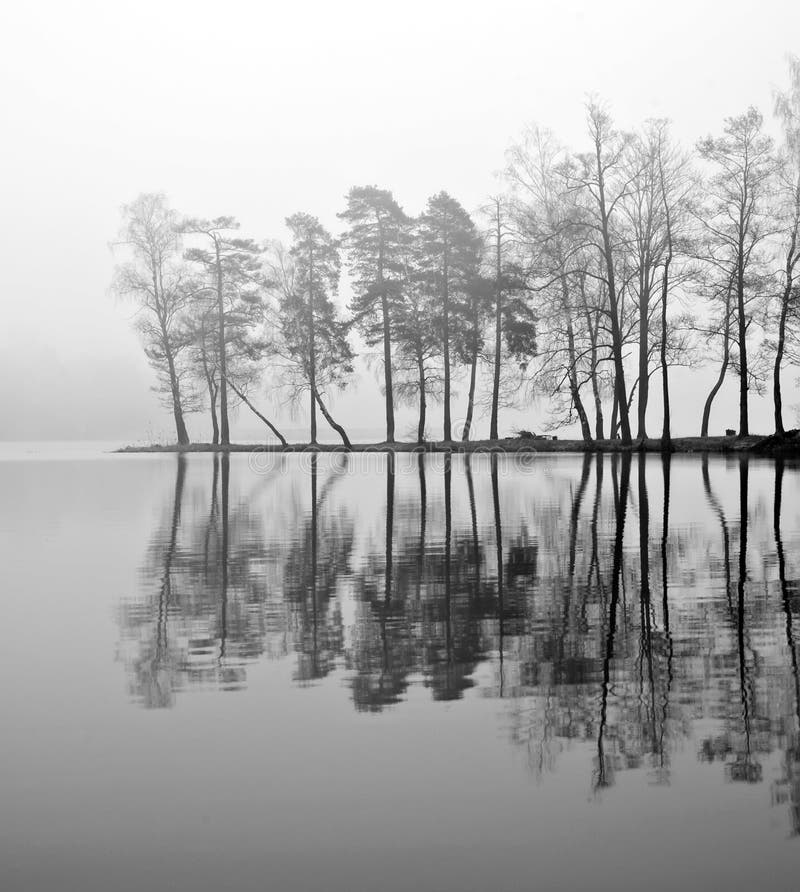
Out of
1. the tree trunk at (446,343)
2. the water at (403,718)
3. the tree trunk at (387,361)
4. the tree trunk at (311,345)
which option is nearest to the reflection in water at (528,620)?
the water at (403,718)

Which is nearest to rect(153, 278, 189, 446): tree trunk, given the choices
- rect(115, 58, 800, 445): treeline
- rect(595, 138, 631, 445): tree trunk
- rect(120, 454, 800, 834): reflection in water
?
rect(115, 58, 800, 445): treeline

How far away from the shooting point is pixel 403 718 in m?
4.58

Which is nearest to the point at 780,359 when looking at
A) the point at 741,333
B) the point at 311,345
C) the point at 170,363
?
the point at 741,333

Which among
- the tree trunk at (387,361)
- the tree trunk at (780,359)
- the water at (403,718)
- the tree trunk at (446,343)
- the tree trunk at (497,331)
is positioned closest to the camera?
the water at (403,718)

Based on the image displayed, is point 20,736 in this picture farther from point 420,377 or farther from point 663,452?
point 420,377

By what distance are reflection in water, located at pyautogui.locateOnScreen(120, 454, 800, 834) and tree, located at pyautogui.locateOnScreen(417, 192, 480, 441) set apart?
32738mm

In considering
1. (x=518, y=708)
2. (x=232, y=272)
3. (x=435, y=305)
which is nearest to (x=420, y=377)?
(x=435, y=305)

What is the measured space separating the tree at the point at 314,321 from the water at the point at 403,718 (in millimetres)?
41456

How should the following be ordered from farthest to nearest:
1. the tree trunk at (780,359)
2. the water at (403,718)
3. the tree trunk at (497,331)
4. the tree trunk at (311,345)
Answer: the tree trunk at (311,345) < the tree trunk at (497,331) < the tree trunk at (780,359) < the water at (403,718)

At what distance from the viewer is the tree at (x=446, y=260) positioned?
47.7 m

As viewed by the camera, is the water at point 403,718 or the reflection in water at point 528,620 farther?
the reflection in water at point 528,620

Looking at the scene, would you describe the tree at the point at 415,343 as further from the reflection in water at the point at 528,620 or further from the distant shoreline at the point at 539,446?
the reflection in water at the point at 528,620

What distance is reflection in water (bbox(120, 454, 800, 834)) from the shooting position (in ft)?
14.5

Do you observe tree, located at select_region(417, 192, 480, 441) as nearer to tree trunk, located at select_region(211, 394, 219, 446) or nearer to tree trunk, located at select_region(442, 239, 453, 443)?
tree trunk, located at select_region(442, 239, 453, 443)
